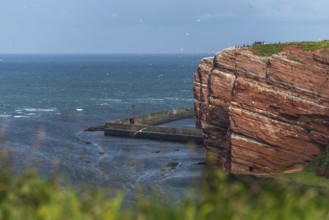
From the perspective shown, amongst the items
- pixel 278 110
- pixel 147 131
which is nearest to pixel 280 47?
pixel 278 110

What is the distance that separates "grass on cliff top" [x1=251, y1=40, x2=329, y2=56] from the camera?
176 ft

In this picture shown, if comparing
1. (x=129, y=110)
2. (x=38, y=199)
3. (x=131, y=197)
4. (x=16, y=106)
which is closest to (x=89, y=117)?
(x=129, y=110)

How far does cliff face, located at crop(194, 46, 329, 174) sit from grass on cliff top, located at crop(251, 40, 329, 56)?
29.4 inches

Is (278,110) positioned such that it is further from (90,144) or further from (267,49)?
(90,144)

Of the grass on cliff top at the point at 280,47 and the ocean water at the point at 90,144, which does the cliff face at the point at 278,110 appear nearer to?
the grass on cliff top at the point at 280,47

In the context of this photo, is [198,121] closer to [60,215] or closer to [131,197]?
[131,197]

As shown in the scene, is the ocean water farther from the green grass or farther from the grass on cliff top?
the grass on cliff top

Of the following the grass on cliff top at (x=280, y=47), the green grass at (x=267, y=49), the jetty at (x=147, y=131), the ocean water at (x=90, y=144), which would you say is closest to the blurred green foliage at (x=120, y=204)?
the ocean water at (x=90, y=144)

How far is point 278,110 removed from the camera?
169 ft

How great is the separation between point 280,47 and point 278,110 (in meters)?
6.59

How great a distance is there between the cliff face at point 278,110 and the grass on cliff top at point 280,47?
2.45ft

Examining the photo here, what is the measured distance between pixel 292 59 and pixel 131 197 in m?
18.8

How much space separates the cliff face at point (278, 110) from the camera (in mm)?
50969

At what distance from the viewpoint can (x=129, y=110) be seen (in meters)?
124
